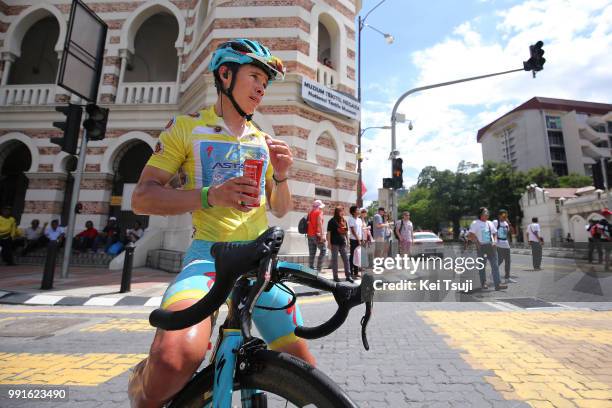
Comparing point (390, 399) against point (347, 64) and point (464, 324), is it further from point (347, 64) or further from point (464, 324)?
point (347, 64)

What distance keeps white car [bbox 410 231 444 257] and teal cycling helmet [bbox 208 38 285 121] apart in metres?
11.8

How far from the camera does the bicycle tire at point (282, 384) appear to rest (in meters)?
0.94

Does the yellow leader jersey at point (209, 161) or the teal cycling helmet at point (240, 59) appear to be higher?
the teal cycling helmet at point (240, 59)

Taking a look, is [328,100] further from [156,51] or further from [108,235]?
[156,51]

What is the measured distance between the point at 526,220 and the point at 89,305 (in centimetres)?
4990

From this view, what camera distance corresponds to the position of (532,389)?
Answer: 2412 millimetres

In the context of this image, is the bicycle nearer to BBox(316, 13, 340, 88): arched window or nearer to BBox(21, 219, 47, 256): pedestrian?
BBox(316, 13, 340, 88): arched window

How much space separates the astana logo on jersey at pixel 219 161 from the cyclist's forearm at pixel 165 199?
0.20 metres

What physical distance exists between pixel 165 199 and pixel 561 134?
76669mm

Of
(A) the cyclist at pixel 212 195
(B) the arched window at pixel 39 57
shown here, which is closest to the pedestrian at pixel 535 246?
(A) the cyclist at pixel 212 195

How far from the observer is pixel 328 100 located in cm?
1112

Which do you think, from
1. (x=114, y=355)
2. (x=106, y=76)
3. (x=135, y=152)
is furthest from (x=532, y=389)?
(x=106, y=76)

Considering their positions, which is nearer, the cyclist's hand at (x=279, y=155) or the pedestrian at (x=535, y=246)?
the cyclist's hand at (x=279, y=155)

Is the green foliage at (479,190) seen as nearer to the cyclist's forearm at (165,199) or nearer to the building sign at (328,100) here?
the building sign at (328,100)
